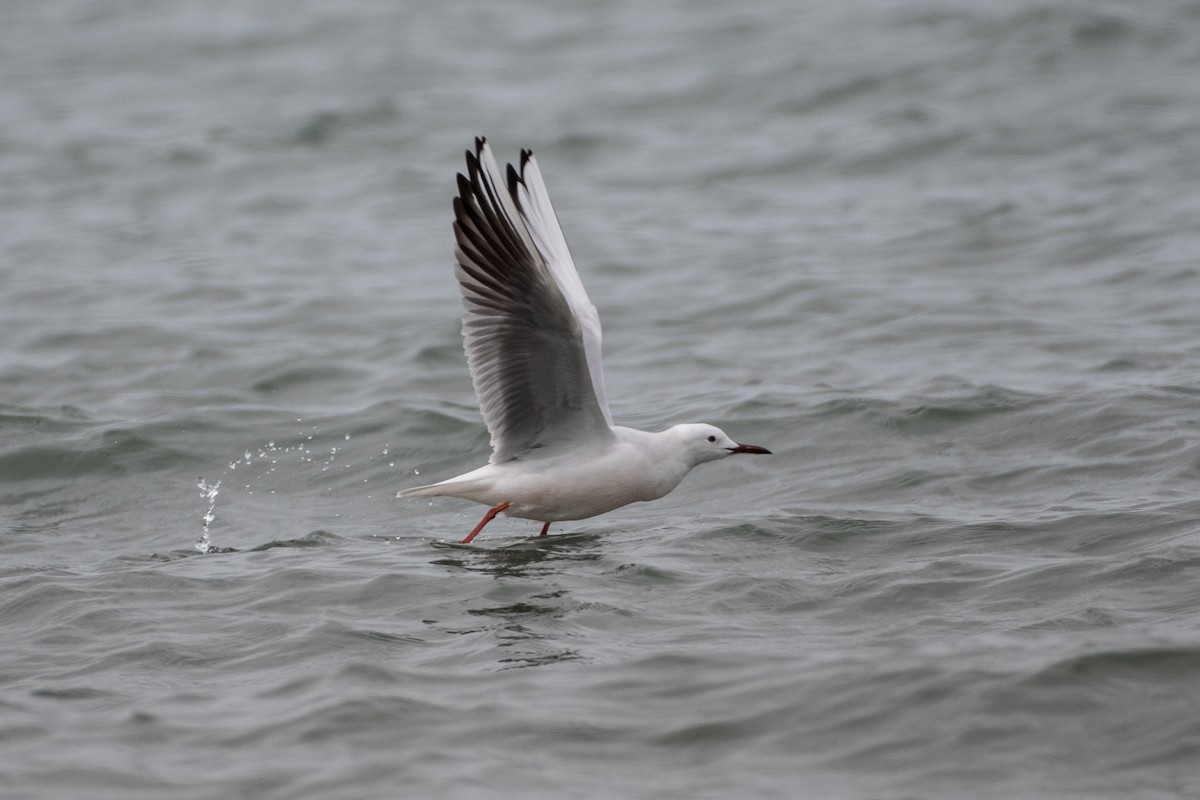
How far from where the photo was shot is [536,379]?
22.7 ft

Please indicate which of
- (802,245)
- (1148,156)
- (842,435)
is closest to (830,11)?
(1148,156)

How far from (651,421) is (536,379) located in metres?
2.41

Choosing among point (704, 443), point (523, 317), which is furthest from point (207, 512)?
point (704, 443)

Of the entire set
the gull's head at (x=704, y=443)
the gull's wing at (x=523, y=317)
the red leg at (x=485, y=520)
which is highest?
the gull's wing at (x=523, y=317)

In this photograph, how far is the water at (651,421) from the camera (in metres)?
5.02

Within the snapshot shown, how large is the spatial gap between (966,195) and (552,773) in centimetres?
1016

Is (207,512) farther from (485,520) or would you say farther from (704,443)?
(704,443)

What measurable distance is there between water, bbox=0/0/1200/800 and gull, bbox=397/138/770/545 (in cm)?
32

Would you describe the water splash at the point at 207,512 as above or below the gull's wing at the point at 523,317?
below

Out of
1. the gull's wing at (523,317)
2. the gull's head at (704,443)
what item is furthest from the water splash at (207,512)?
the gull's head at (704,443)

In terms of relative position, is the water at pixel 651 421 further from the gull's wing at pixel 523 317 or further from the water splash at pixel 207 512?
the gull's wing at pixel 523 317

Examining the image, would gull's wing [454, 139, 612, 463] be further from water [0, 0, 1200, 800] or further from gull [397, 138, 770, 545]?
water [0, 0, 1200, 800]

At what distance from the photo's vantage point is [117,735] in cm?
511

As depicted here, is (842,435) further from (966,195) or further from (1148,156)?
(1148,156)
